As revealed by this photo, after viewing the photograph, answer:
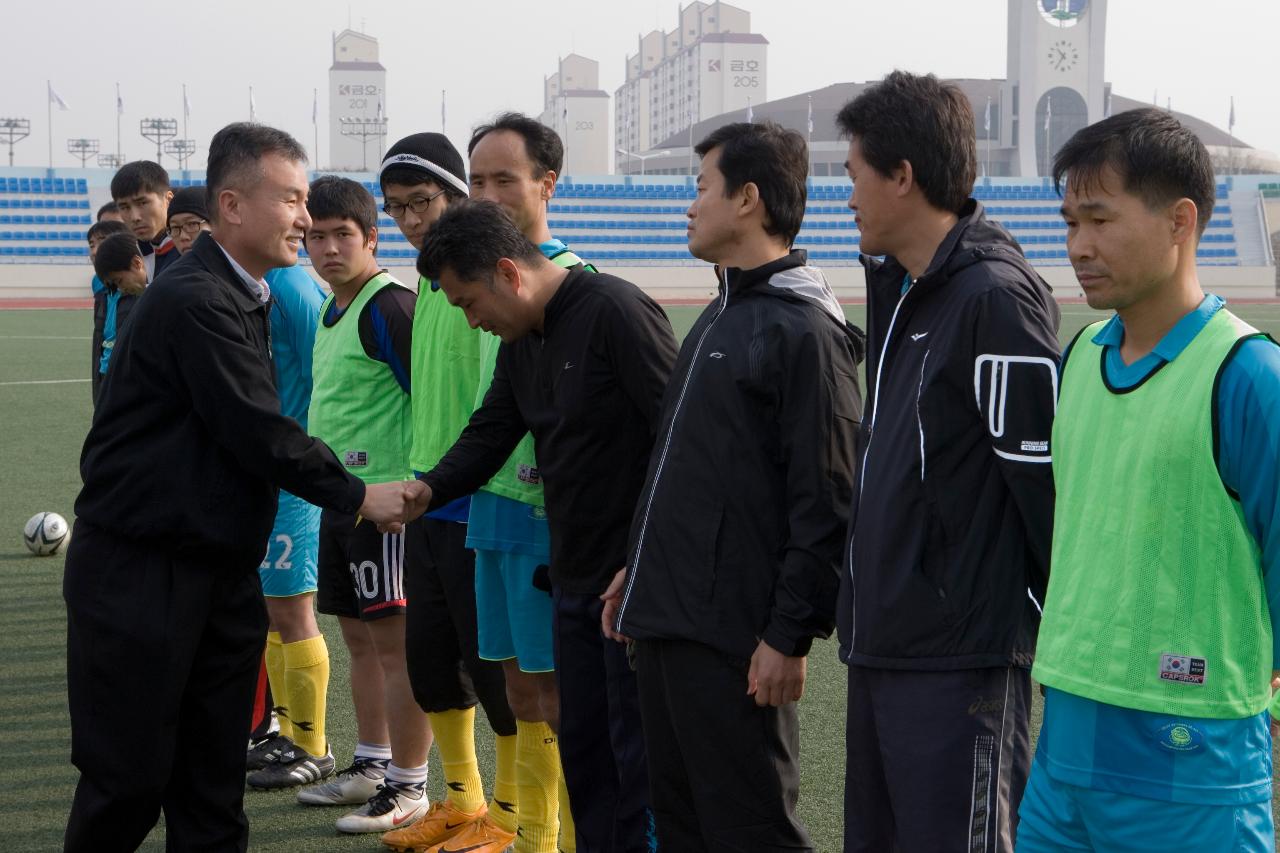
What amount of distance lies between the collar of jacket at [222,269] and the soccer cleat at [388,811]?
1718mm

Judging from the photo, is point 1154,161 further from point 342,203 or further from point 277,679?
point 277,679

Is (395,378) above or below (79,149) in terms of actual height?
below

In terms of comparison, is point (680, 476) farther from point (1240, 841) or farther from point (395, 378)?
point (395, 378)

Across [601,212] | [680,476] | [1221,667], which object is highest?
[601,212]

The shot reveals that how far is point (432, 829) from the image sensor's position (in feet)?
13.5

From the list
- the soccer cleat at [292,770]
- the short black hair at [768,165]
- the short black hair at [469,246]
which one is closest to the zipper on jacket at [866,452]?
the short black hair at [768,165]

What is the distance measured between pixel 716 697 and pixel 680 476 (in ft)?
1.52

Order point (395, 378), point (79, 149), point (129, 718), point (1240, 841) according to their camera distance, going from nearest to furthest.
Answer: point (1240, 841), point (129, 718), point (395, 378), point (79, 149)

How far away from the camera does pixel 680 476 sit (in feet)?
9.18

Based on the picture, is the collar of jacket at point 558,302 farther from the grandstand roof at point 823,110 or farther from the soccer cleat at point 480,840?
the grandstand roof at point 823,110

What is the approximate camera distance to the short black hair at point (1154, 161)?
2.13 metres

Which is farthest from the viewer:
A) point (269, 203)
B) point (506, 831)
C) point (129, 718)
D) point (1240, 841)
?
point (506, 831)

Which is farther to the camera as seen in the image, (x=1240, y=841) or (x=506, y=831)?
(x=506, y=831)

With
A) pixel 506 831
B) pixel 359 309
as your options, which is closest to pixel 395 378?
pixel 359 309
